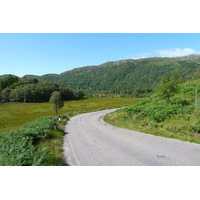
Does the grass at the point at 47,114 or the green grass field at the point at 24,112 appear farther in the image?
the green grass field at the point at 24,112

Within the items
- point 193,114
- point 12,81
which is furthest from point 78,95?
point 193,114

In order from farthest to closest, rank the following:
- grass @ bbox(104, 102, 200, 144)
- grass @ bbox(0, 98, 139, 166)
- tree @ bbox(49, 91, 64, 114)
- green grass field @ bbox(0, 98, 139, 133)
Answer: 1. tree @ bbox(49, 91, 64, 114)
2. green grass field @ bbox(0, 98, 139, 133)
3. grass @ bbox(104, 102, 200, 144)
4. grass @ bbox(0, 98, 139, 166)

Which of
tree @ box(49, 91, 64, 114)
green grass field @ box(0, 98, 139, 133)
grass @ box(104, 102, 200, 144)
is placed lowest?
green grass field @ box(0, 98, 139, 133)

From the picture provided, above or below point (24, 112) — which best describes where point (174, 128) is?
above

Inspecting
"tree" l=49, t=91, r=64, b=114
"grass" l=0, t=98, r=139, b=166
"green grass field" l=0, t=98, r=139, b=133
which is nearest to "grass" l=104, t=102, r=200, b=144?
"grass" l=0, t=98, r=139, b=166

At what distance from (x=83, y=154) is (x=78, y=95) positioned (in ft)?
407

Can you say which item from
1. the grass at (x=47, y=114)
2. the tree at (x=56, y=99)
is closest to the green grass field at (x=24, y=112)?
the grass at (x=47, y=114)

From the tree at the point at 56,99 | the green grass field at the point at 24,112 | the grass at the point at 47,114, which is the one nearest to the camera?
the grass at the point at 47,114

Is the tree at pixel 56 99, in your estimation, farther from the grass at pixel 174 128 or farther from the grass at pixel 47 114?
the grass at pixel 174 128

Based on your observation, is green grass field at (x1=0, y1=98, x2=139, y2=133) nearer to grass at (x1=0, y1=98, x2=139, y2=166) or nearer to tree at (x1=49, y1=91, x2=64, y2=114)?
grass at (x1=0, y1=98, x2=139, y2=166)

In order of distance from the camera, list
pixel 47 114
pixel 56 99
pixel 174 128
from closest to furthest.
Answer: pixel 174 128, pixel 56 99, pixel 47 114

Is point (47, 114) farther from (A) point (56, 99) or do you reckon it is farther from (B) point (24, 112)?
(A) point (56, 99)

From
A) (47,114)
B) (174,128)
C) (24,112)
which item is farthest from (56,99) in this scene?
(174,128)

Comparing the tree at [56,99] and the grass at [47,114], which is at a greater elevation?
the tree at [56,99]
